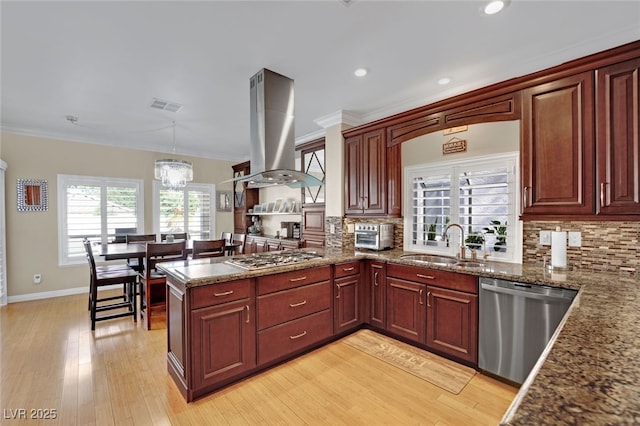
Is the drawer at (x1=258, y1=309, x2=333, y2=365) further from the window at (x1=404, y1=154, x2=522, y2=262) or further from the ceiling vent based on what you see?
the ceiling vent

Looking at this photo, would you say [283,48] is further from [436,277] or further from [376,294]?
[376,294]

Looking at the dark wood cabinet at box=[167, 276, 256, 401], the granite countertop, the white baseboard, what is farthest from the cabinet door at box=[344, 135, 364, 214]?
the white baseboard

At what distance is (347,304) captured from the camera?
3.22 m

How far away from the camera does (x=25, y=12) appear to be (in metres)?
1.97

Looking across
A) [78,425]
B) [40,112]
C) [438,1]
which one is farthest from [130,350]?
[438,1]

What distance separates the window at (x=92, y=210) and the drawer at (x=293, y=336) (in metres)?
4.39

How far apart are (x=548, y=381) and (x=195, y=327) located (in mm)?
2046

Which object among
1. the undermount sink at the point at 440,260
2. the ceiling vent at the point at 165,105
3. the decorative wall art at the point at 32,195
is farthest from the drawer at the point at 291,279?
the decorative wall art at the point at 32,195

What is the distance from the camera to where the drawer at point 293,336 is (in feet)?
8.23

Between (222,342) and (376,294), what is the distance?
1.73 m

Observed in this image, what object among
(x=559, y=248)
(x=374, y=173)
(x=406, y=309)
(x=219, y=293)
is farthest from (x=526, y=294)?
(x=219, y=293)

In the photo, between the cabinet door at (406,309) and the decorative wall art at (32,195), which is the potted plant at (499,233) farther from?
the decorative wall art at (32,195)

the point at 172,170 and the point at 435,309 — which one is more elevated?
the point at 172,170

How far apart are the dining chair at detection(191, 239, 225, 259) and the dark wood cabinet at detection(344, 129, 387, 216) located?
180 cm
